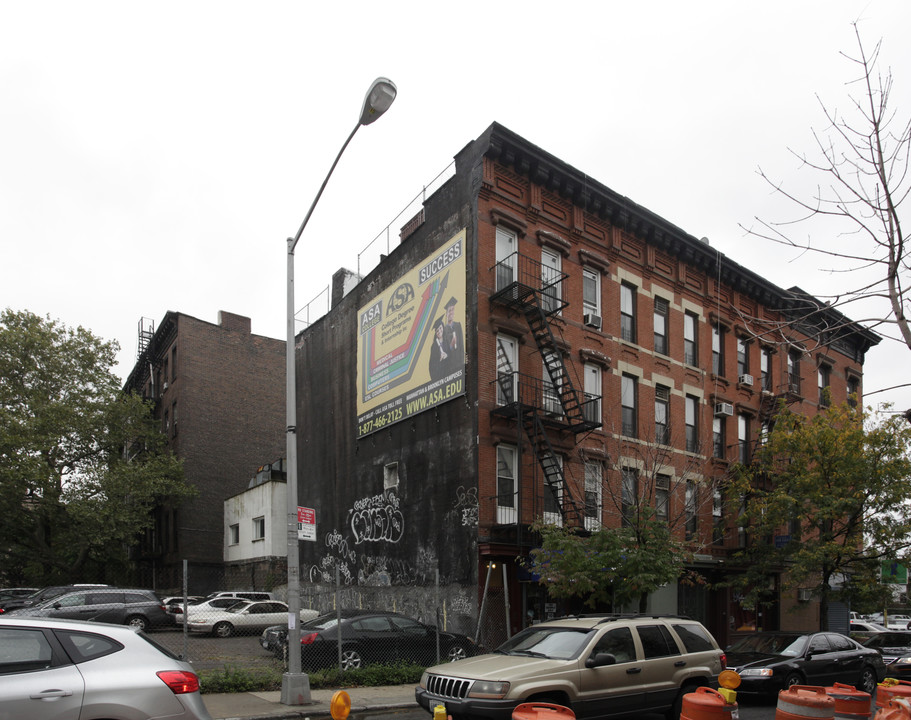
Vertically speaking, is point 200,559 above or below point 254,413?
below

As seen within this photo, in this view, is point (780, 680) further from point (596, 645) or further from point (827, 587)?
point (827, 587)

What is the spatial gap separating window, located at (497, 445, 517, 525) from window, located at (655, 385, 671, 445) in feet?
22.4

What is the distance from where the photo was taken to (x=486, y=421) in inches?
852

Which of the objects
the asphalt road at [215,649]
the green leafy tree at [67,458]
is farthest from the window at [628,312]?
the green leafy tree at [67,458]

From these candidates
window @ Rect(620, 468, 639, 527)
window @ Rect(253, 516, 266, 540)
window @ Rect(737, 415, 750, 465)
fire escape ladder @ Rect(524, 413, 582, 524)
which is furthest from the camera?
window @ Rect(253, 516, 266, 540)

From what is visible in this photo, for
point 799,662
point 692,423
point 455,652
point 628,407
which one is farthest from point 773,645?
point 692,423


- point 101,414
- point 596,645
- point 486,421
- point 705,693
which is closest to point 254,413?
point 101,414

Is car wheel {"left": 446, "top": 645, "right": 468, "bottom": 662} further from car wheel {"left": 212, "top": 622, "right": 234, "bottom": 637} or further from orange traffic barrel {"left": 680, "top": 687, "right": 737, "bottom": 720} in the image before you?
orange traffic barrel {"left": 680, "top": 687, "right": 737, "bottom": 720}

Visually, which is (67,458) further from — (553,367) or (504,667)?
(504,667)

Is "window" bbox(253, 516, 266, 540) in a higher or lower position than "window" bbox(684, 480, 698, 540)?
lower

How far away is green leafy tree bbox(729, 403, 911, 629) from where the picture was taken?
Result: 2355cm

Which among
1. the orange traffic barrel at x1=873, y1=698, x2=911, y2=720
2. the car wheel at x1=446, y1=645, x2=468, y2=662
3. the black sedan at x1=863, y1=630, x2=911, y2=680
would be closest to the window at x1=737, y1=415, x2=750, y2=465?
the black sedan at x1=863, y1=630, x2=911, y2=680

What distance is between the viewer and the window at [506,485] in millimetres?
21502

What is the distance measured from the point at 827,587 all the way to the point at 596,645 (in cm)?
1677
